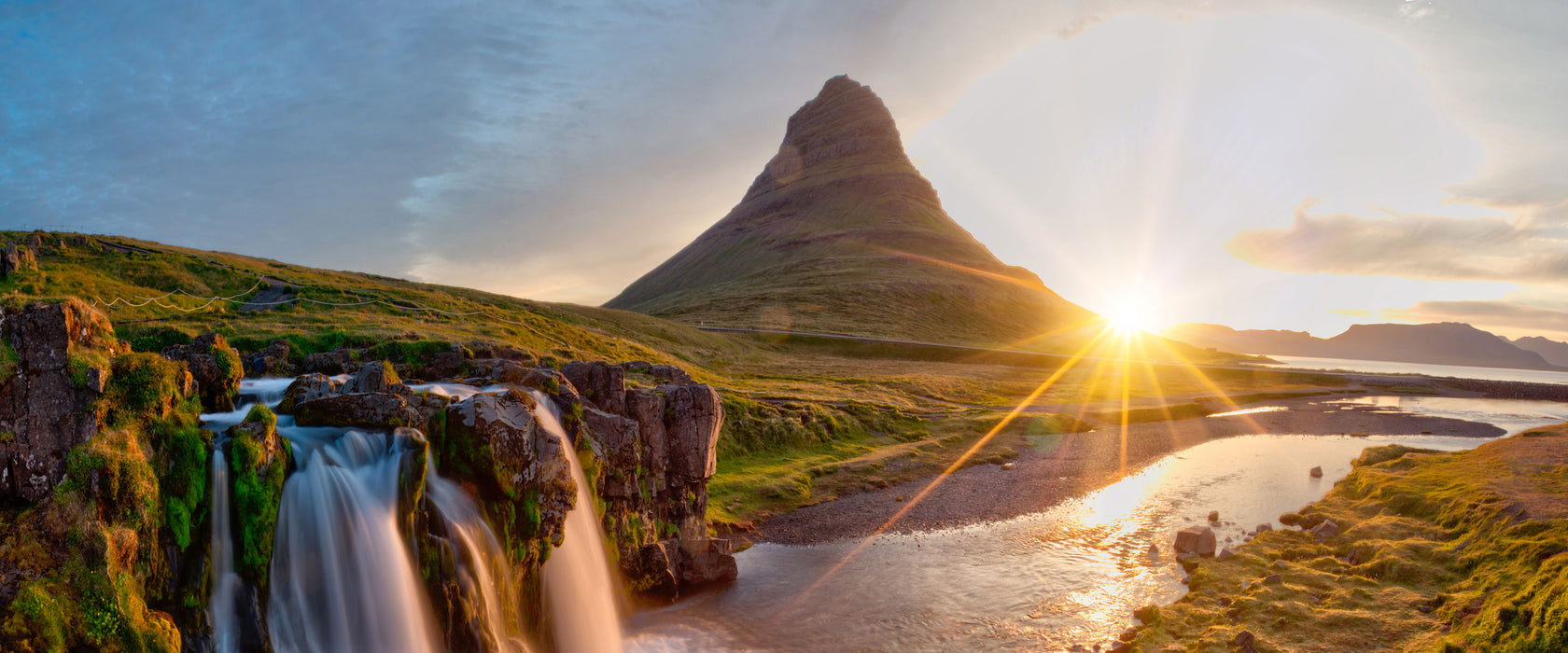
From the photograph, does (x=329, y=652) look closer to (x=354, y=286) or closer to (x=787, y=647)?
(x=787, y=647)

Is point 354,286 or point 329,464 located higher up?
point 354,286

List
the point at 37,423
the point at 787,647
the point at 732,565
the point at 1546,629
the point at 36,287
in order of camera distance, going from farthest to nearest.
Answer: the point at 36,287
the point at 732,565
the point at 787,647
the point at 1546,629
the point at 37,423

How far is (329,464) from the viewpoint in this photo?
49.3 feet

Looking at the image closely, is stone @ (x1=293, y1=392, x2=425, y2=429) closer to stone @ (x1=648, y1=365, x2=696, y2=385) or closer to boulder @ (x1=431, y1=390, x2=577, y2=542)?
boulder @ (x1=431, y1=390, x2=577, y2=542)

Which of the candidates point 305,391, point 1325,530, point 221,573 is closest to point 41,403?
point 221,573

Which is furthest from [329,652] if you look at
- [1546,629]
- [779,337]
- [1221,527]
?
[779,337]

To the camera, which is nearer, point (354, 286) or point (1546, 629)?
point (1546, 629)

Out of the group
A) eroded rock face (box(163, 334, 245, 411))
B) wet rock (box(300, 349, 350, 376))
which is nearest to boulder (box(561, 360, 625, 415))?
wet rock (box(300, 349, 350, 376))

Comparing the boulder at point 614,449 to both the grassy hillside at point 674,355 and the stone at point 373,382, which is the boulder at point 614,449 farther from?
the grassy hillside at point 674,355

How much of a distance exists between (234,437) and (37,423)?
2.81 meters

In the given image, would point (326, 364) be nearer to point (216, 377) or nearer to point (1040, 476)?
point (216, 377)

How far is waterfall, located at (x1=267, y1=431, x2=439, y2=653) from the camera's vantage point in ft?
44.2

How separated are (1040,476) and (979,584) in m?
18.6

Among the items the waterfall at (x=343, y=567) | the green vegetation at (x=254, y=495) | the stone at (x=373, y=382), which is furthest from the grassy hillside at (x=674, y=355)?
the stone at (x=373, y=382)
